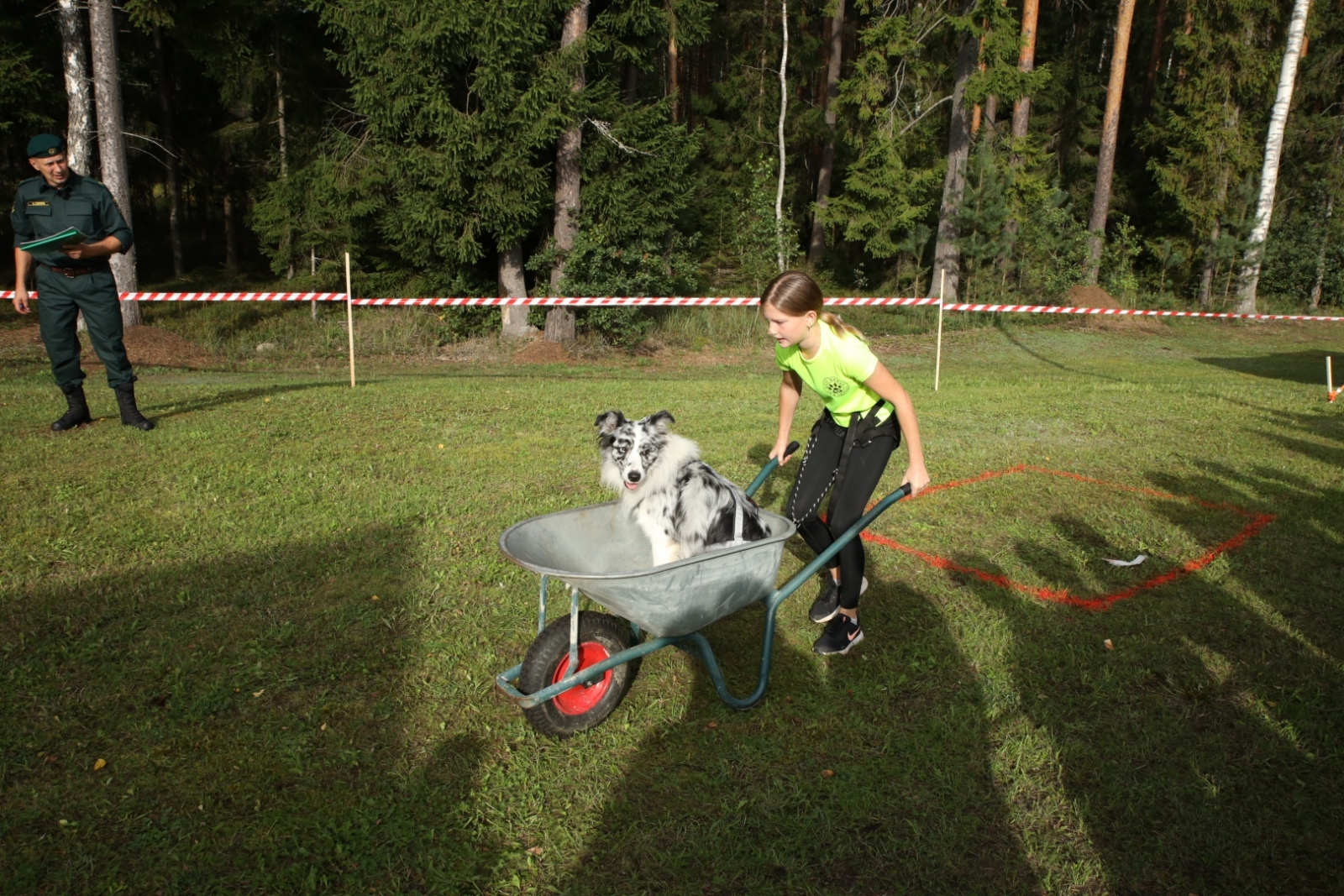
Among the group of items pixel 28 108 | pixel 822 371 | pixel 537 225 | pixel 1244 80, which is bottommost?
pixel 822 371

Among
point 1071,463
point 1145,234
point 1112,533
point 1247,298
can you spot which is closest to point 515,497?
point 1112,533

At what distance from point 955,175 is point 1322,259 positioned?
1171cm

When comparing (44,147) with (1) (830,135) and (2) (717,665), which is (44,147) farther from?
(1) (830,135)

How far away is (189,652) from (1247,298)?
25.1 meters

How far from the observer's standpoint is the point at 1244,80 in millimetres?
23094

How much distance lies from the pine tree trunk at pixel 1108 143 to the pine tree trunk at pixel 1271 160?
3.41 metres

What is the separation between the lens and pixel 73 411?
7.09m

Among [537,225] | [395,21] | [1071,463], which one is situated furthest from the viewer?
[537,225]

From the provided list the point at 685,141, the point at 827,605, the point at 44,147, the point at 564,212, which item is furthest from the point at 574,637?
the point at 685,141

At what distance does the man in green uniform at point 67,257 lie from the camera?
631 cm

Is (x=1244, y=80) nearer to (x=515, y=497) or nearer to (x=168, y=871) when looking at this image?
(x=515, y=497)

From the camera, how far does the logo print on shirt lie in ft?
12.0

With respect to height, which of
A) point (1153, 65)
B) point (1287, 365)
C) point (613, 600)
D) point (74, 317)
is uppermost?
point (1153, 65)

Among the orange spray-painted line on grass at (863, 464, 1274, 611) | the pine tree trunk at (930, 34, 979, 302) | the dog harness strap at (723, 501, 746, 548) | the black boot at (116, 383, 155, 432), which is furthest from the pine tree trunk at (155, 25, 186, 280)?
the dog harness strap at (723, 501, 746, 548)
